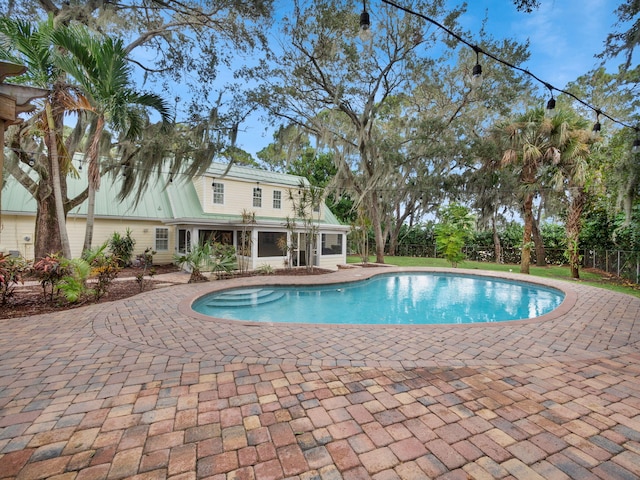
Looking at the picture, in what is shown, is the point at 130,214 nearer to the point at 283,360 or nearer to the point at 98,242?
the point at 98,242

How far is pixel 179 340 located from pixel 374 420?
2.85m

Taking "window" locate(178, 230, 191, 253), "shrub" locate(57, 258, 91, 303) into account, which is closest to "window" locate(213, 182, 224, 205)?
"window" locate(178, 230, 191, 253)

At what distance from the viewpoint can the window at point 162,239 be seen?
43.3 ft

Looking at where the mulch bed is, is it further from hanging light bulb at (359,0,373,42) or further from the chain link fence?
the chain link fence

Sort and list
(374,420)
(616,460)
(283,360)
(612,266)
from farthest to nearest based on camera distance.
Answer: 1. (612,266)
2. (283,360)
3. (374,420)
4. (616,460)

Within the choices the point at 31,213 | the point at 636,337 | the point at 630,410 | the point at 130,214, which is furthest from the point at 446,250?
the point at 31,213

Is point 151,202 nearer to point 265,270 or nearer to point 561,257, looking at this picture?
point 265,270

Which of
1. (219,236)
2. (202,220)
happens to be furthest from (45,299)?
(219,236)

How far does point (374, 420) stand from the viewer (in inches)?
87.9

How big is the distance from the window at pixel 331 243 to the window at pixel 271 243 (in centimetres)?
240

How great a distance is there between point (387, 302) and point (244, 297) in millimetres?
4091

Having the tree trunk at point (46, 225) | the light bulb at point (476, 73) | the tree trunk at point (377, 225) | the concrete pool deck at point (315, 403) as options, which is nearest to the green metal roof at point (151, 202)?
the tree trunk at point (46, 225)

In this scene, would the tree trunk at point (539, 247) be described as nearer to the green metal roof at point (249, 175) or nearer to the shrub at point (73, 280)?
the green metal roof at point (249, 175)

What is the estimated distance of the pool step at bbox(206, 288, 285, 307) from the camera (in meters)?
7.48
